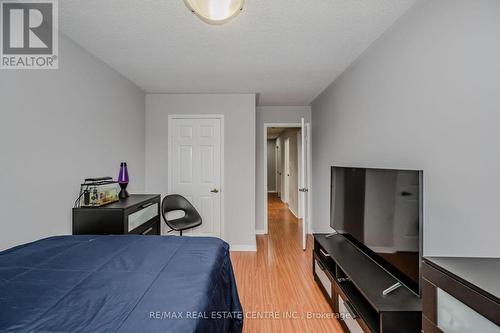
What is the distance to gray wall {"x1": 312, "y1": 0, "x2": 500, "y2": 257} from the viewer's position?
121 cm

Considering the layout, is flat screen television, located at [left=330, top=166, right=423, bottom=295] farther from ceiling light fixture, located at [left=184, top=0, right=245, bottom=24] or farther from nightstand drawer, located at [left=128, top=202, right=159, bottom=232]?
nightstand drawer, located at [left=128, top=202, right=159, bottom=232]

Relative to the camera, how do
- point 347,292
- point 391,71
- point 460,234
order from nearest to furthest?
point 460,234
point 347,292
point 391,71

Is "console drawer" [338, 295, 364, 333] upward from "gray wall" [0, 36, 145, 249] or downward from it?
downward

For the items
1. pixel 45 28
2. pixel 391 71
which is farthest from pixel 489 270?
pixel 45 28

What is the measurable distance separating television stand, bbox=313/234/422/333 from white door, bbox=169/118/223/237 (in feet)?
6.08

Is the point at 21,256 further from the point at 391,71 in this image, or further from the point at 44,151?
the point at 391,71

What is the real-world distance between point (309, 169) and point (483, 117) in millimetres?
3412

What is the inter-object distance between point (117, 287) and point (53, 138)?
164cm

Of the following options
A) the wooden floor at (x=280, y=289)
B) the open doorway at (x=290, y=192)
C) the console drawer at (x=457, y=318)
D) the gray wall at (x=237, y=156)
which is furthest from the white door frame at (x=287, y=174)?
the console drawer at (x=457, y=318)

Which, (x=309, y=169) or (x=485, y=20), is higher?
(x=485, y=20)

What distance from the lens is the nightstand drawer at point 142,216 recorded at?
2.35 metres

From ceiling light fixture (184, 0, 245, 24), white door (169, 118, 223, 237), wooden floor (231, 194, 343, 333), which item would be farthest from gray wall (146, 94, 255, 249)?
ceiling light fixture (184, 0, 245, 24)

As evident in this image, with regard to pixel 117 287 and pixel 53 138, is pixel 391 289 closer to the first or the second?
pixel 117 287

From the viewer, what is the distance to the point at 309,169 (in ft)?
15.1
